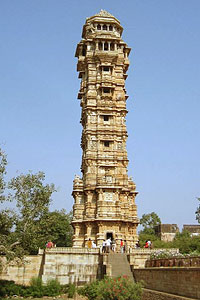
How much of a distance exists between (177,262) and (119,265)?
7655mm

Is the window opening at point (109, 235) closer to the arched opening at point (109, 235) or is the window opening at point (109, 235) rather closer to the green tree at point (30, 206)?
the arched opening at point (109, 235)

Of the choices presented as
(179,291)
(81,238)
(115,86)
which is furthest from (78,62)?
(179,291)

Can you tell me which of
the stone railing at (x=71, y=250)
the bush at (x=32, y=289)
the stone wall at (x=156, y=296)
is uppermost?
the stone railing at (x=71, y=250)

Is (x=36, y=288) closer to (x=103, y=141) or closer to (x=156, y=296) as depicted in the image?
(x=156, y=296)

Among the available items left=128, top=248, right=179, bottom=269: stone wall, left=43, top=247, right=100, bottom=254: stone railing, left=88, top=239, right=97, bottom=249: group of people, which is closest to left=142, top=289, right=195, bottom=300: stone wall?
left=128, top=248, right=179, bottom=269: stone wall

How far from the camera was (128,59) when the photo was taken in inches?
1919

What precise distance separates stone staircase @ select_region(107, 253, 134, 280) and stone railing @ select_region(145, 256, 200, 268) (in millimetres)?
1730

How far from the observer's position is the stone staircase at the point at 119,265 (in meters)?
27.0

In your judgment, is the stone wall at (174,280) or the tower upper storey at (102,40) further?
the tower upper storey at (102,40)

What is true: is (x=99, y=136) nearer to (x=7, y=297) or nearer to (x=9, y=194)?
(x=9, y=194)

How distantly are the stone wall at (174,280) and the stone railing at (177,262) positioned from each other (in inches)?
32.0

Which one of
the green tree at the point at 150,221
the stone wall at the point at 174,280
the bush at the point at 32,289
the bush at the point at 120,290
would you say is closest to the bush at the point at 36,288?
the bush at the point at 32,289

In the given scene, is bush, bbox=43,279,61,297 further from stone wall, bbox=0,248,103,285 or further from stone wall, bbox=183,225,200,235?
stone wall, bbox=183,225,200,235

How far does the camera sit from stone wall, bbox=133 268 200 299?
1794 cm
